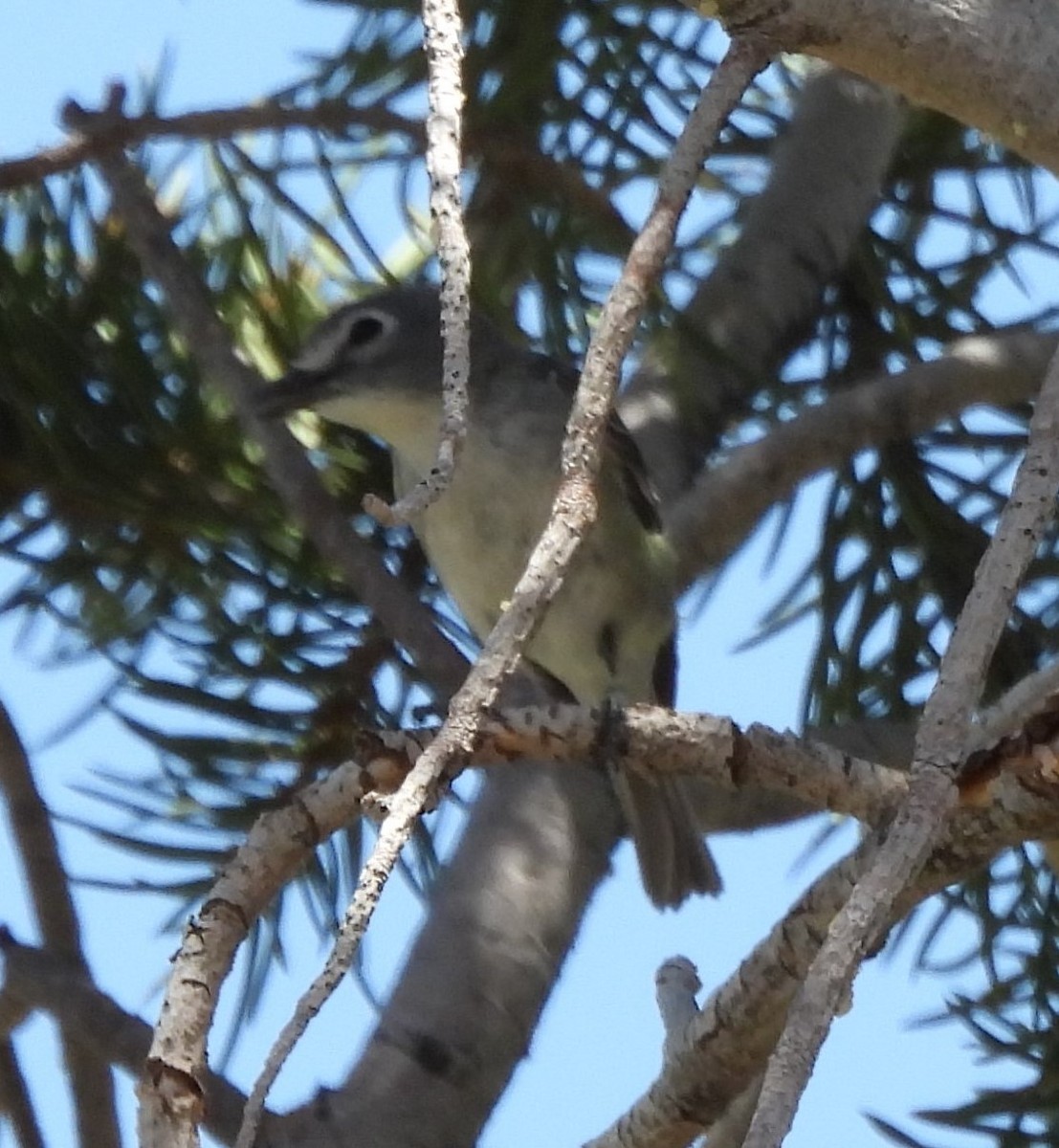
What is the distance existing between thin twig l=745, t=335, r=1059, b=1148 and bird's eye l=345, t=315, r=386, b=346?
6.04ft

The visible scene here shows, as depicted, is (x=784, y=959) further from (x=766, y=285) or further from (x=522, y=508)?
(x=522, y=508)

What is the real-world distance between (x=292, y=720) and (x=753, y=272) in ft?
2.63

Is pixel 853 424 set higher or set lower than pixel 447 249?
higher

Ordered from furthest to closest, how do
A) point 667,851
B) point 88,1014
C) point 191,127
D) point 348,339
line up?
point 667,851
point 348,339
point 191,127
point 88,1014

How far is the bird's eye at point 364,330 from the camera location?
285cm

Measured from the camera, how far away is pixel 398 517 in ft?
3.27

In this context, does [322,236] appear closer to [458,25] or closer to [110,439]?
[110,439]

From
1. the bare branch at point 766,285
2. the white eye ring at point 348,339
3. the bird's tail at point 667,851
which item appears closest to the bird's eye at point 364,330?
the white eye ring at point 348,339

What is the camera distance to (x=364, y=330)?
2.93 meters

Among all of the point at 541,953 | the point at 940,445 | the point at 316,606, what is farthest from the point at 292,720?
the point at 940,445

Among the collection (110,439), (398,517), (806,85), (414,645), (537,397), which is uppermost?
(806,85)

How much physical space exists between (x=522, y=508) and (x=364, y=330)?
33 cm

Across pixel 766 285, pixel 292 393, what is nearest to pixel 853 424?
pixel 766 285

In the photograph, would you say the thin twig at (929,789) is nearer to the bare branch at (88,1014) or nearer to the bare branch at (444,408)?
the bare branch at (444,408)
